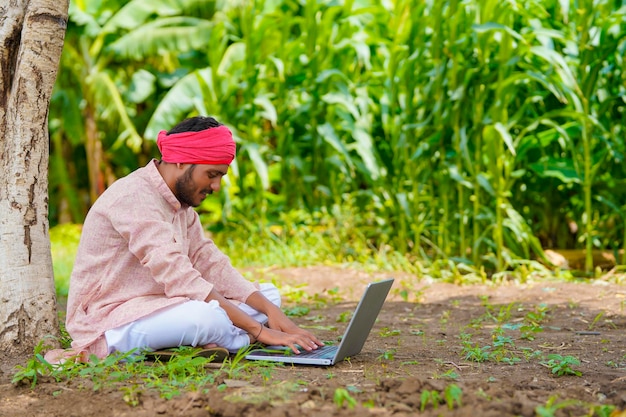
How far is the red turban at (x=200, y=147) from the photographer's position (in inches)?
129

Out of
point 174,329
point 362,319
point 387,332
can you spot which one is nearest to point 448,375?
point 362,319

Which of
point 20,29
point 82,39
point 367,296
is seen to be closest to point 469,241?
point 367,296

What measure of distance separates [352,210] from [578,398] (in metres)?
4.41

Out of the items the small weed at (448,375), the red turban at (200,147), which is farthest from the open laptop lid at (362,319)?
the red turban at (200,147)

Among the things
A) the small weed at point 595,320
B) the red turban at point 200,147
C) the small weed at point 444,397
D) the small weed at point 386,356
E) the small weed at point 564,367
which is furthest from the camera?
the small weed at point 595,320

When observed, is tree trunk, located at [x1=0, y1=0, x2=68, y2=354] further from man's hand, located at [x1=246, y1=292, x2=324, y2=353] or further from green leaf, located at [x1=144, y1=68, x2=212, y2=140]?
green leaf, located at [x1=144, y1=68, x2=212, y2=140]

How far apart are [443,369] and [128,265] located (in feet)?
4.41

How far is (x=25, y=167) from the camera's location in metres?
3.51

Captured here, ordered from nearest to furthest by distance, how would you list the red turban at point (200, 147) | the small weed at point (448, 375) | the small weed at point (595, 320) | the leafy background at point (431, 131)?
1. the small weed at point (448, 375)
2. the red turban at point (200, 147)
3. the small weed at point (595, 320)
4. the leafy background at point (431, 131)

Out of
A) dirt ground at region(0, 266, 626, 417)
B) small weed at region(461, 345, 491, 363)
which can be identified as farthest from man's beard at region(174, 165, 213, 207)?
small weed at region(461, 345, 491, 363)

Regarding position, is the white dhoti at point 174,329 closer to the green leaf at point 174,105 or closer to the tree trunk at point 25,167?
the tree trunk at point 25,167

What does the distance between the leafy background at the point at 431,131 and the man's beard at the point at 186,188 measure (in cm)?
277

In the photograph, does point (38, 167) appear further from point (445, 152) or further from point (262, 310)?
point (445, 152)

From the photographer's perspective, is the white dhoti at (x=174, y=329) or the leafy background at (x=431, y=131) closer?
the white dhoti at (x=174, y=329)
